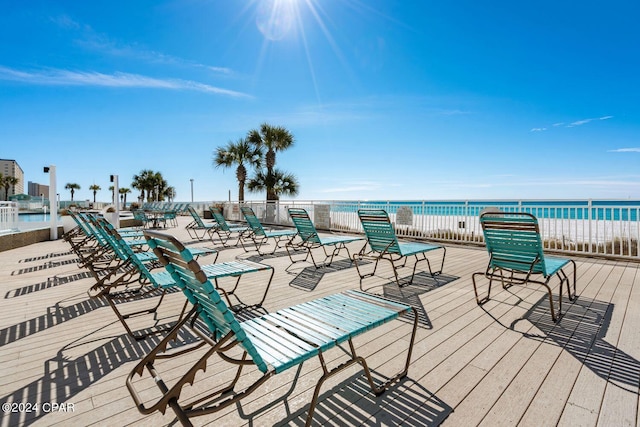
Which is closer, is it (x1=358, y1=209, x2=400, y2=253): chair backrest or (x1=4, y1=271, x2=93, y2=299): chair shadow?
(x1=4, y1=271, x2=93, y2=299): chair shadow

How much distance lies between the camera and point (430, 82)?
13172 millimetres

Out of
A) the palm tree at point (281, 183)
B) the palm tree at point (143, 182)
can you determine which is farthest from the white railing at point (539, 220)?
the palm tree at point (143, 182)

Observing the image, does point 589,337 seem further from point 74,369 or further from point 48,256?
point 48,256

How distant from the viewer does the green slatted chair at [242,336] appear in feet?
3.71

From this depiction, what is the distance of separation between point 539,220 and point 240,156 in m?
17.0

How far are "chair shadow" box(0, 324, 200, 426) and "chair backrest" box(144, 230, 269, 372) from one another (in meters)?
1.02

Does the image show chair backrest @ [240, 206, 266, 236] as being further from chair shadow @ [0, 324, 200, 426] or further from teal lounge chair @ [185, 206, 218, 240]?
chair shadow @ [0, 324, 200, 426]

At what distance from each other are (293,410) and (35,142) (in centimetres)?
3614

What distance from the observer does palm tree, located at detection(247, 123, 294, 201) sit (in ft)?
60.0

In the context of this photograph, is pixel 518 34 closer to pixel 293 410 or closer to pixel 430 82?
pixel 430 82

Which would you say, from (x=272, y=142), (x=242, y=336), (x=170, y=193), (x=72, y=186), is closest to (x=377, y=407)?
(x=242, y=336)

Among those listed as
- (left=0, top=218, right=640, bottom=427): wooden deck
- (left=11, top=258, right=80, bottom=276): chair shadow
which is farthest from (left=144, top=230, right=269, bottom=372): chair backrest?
(left=11, top=258, right=80, bottom=276): chair shadow

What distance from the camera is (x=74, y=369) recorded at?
197cm

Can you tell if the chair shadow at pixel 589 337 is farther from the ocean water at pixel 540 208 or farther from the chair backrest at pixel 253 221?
the chair backrest at pixel 253 221
